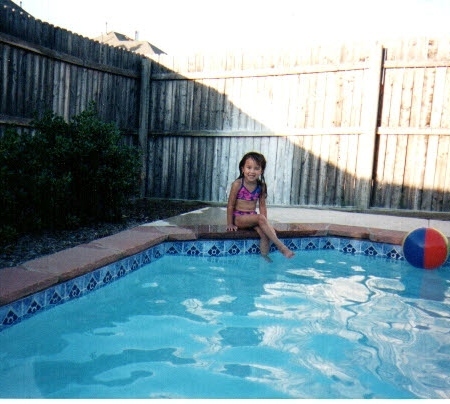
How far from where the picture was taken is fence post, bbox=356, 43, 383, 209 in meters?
6.30

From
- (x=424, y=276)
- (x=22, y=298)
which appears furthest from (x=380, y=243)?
(x=22, y=298)

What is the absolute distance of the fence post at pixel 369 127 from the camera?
6.30m

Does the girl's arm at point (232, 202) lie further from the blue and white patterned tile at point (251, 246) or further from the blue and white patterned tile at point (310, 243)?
the blue and white patterned tile at point (310, 243)

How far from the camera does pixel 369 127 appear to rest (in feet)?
20.9

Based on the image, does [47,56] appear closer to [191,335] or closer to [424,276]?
[191,335]

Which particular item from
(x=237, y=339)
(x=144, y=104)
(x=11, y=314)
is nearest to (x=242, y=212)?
(x=237, y=339)

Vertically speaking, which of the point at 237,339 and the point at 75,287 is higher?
the point at 75,287

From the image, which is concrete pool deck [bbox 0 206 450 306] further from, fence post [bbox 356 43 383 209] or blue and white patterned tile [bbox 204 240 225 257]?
fence post [bbox 356 43 383 209]

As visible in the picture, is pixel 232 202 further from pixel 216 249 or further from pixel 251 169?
pixel 216 249

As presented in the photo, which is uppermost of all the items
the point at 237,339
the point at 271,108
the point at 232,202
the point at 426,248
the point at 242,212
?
the point at 271,108

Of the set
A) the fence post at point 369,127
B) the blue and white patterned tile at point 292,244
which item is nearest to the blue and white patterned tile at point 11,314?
the blue and white patterned tile at point 292,244

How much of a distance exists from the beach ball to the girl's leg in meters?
1.04

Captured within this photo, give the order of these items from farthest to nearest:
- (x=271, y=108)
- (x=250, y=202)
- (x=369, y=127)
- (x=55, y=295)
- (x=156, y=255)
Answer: (x=271, y=108) < (x=369, y=127) < (x=250, y=202) < (x=156, y=255) < (x=55, y=295)

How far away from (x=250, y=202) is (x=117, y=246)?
1568 mm
